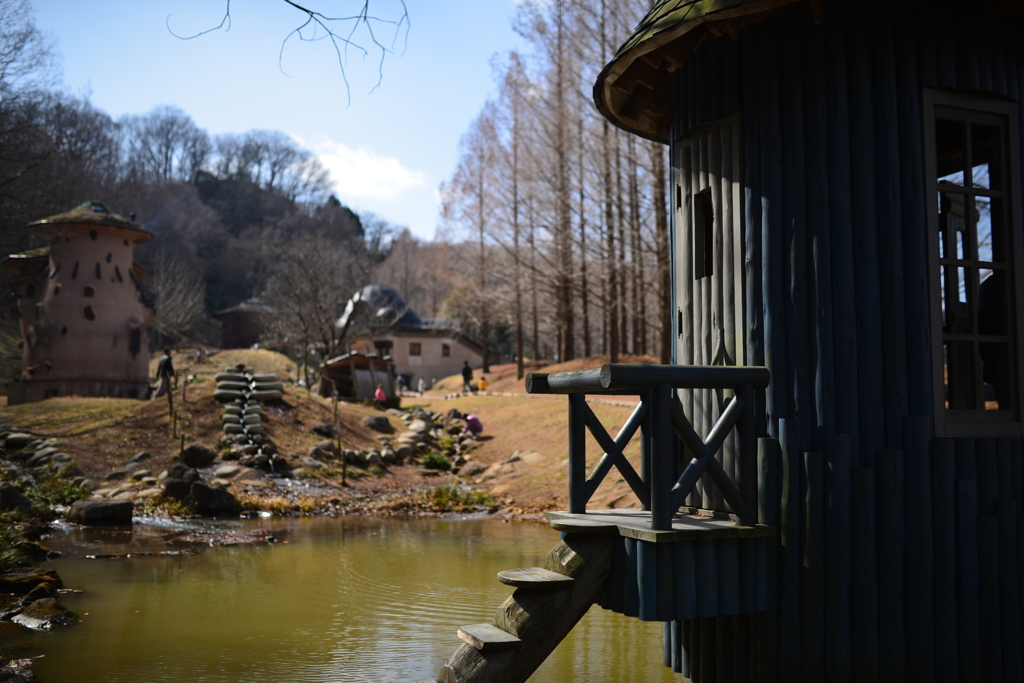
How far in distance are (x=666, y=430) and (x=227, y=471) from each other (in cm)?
1384

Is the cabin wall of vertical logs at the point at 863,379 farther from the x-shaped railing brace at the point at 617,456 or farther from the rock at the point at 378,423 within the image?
the rock at the point at 378,423

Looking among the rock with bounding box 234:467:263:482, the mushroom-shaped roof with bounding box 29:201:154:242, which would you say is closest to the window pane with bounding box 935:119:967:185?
the rock with bounding box 234:467:263:482

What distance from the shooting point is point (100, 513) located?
12828 mm

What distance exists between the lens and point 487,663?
4391 millimetres

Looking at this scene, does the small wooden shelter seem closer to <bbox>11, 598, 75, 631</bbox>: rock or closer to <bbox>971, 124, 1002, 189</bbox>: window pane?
<bbox>11, 598, 75, 631</bbox>: rock

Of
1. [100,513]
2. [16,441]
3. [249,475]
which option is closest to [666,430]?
[100,513]

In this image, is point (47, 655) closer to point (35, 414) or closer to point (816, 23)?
point (816, 23)

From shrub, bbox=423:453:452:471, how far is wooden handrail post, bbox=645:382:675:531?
15.4 m

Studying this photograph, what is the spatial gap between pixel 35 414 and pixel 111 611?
47.7ft

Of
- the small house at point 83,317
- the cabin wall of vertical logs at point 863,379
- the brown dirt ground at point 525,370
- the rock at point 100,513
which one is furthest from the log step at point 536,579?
the small house at point 83,317

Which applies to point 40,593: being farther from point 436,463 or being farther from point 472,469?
point 436,463

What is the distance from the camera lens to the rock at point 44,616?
718cm

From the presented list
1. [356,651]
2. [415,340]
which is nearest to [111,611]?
[356,651]

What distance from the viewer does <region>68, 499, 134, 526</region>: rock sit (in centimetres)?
1280
